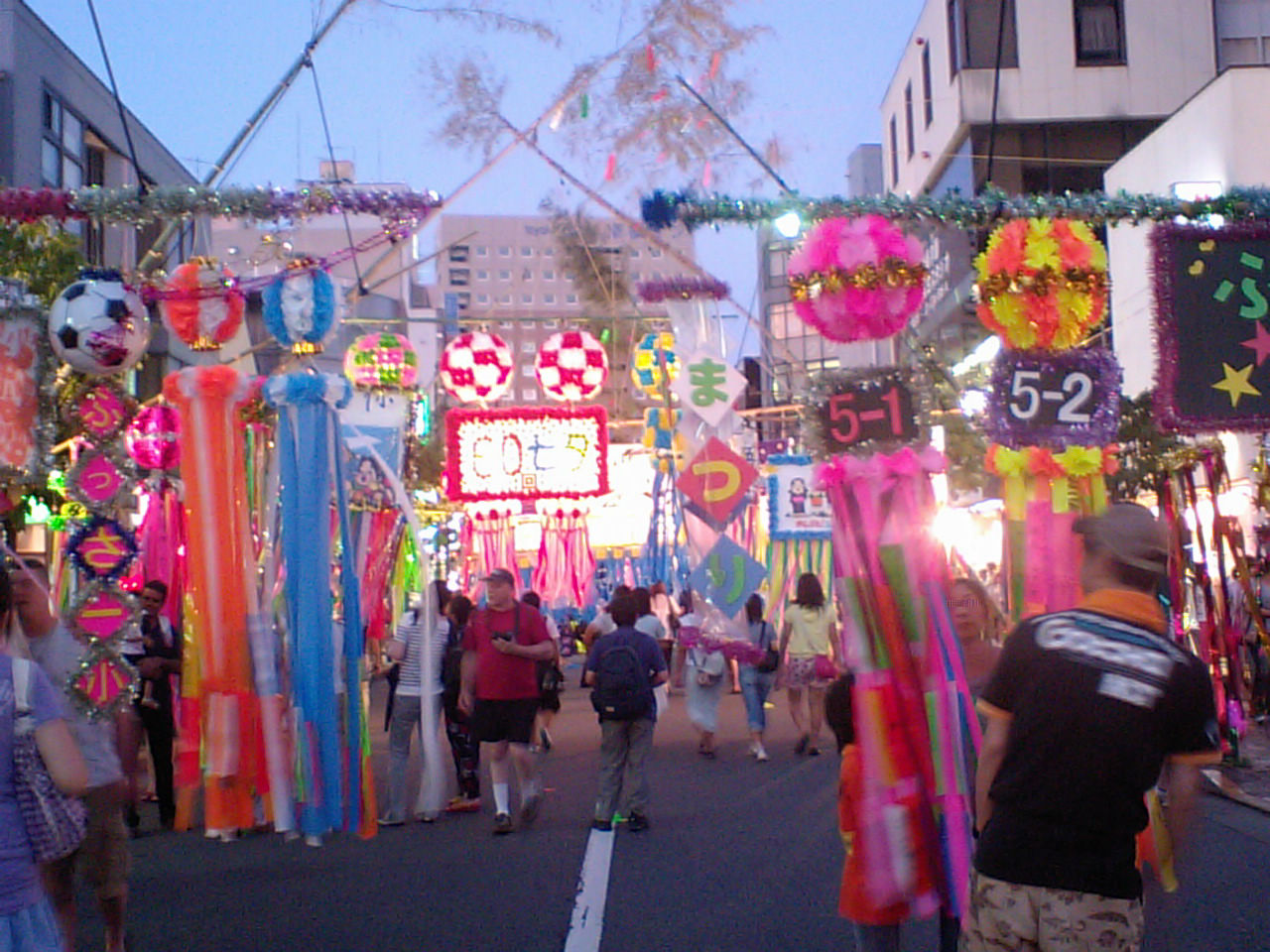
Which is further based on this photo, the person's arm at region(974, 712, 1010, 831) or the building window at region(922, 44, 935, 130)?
the building window at region(922, 44, 935, 130)

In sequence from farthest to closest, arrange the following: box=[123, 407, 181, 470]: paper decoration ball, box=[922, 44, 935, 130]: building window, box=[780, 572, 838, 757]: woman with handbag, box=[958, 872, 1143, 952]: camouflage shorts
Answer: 1. box=[922, 44, 935, 130]: building window
2. box=[123, 407, 181, 470]: paper decoration ball
3. box=[780, 572, 838, 757]: woman with handbag
4. box=[958, 872, 1143, 952]: camouflage shorts

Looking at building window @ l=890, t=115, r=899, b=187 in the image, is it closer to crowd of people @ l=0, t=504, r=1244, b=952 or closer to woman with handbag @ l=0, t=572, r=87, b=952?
crowd of people @ l=0, t=504, r=1244, b=952

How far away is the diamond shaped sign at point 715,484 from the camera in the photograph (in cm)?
1591

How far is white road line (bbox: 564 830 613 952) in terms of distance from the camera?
6.85m

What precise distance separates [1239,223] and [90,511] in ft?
22.9

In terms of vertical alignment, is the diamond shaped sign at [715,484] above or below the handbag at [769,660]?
above

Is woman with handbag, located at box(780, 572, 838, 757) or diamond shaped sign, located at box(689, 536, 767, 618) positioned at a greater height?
diamond shaped sign, located at box(689, 536, 767, 618)

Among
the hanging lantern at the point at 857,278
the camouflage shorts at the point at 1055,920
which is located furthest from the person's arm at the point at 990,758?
the hanging lantern at the point at 857,278

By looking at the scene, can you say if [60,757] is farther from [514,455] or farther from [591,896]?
[514,455]

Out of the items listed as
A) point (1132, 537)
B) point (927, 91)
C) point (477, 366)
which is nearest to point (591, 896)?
point (1132, 537)

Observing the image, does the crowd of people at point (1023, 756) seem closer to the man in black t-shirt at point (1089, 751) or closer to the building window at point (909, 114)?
the man in black t-shirt at point (1089, 751)

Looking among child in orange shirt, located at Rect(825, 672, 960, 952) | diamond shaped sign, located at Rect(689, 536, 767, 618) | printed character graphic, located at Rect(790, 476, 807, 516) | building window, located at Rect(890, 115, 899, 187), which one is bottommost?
child in orange shirt, located at Rect(825, 672, 960, 952)

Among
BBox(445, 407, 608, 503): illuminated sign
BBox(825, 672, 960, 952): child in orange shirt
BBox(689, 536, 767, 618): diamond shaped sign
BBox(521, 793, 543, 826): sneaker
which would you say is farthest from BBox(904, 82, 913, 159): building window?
BBox(825, 672, 960, 952): child in orange shirt

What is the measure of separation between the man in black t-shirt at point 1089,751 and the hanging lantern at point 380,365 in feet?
44.1
